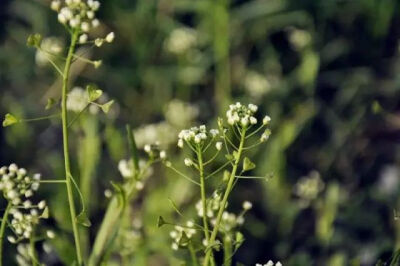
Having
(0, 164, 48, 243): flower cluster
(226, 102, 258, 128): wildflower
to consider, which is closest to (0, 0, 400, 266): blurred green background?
(0, 164, 48, 243): flower cluster

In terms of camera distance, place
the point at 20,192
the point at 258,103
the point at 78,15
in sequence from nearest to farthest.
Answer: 1. the point at 78,15
2. the point at 20,192
3. the point at 258,103

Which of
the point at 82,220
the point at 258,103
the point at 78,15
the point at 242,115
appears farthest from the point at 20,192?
the point at 258,103

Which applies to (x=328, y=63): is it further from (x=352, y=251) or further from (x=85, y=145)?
(x=85, y=145)

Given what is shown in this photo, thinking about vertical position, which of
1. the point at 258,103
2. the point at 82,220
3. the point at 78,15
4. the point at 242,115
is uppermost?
the point at 258,103

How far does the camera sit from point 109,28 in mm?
4680

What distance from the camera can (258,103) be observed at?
4.12 metres

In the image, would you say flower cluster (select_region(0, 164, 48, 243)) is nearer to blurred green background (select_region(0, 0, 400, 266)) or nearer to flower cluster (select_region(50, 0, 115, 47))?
flower cluster (select_region(50, 0, 115, 47))

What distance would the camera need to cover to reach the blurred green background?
141 inches

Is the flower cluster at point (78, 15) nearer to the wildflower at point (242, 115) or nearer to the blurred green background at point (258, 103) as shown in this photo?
the wildflower at point (242, 115)

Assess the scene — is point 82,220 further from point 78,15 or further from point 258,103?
point 258,103

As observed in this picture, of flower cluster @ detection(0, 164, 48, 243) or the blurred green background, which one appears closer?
flower cluster @ detection(0, 164, 48, 243)

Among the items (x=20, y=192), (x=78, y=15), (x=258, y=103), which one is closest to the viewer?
(x=78, y=15)

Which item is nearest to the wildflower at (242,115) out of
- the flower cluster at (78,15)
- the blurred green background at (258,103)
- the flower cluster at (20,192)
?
the flower cluster at (78,15)

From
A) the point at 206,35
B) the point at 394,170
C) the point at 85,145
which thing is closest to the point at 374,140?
the point at 394,170
